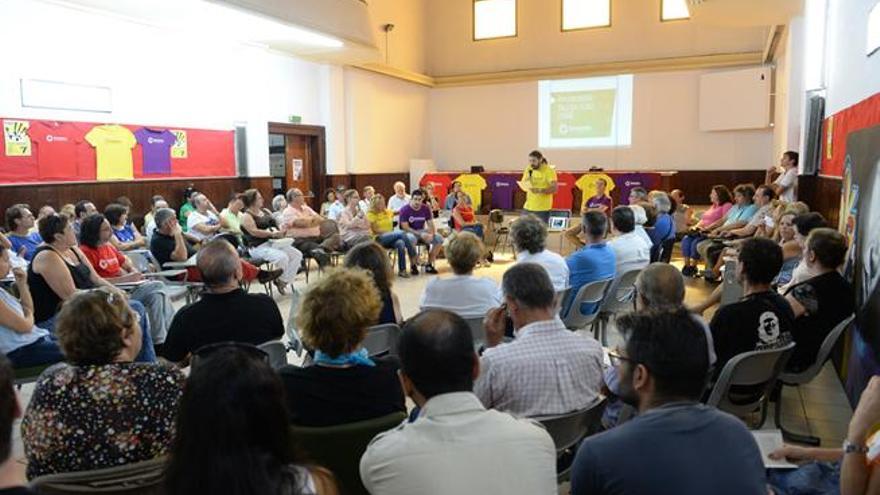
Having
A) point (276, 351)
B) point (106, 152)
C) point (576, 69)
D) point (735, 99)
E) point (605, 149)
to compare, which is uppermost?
point (576, 69)

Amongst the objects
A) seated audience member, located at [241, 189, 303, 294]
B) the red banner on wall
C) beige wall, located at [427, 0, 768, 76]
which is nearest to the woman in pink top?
the red banner on wall

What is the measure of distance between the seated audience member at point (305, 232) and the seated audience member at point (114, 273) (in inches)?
126

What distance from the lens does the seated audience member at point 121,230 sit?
251 inches

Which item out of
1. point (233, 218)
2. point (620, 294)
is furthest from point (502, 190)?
point (620, 294)

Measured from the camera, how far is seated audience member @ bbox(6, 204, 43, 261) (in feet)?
18.4

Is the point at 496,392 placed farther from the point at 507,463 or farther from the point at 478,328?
the point at 478,328

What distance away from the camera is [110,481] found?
1.73m

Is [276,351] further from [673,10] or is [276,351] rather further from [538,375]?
[673,10]

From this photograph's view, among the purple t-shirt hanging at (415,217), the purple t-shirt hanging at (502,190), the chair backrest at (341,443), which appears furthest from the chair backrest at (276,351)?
the purple t-shirt hanging at (502,190)

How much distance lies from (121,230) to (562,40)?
431 inches

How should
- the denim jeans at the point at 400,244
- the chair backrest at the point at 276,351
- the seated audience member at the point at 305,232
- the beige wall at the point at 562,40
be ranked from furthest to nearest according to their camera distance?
the beige wall at the point at 562,40 → the denim jeans at the point at 400,244 → the seated audience member at the point at 305,232 → the chair backrest at the point at 276,351

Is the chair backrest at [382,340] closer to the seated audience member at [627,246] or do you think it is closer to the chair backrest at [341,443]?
the chair backrest at [341,443]

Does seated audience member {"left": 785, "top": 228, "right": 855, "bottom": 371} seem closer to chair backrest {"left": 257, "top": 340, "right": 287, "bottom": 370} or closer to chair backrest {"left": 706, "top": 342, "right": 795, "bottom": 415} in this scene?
chair backrest {"left": 706, "top": 342, "right": 795, "bottom": 415}

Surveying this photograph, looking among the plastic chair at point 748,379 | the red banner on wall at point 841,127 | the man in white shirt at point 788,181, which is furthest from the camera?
the man in white shirt at point 788,181
